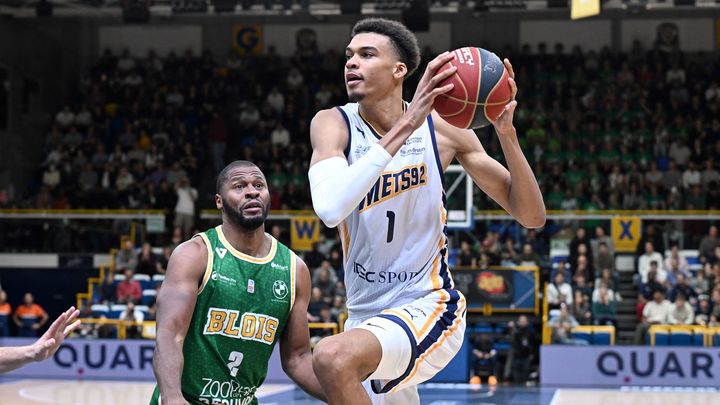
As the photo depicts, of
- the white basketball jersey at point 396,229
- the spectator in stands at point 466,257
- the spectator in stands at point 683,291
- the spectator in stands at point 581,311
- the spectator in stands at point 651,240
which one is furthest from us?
the spectator in stands at point 651,240

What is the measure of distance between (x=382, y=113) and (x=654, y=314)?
14.4 meters

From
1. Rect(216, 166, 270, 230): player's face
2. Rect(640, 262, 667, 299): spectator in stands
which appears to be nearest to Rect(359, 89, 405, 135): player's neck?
Rect(216, 166, 270, 230): player's face

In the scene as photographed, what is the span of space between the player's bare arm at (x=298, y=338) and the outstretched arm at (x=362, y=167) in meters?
1.14

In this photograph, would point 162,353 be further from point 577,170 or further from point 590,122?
point 590,122

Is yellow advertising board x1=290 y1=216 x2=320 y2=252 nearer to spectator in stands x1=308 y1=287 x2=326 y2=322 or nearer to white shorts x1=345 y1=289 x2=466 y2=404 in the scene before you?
spectator in stands x1=308 y1=287 x2=326 y2=322

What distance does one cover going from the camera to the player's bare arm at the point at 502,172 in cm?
495

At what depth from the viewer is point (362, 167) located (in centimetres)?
433

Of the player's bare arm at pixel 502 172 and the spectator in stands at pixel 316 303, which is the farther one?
the spectator in stands at pixel 316 303

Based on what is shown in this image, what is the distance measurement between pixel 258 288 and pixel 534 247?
15.4m

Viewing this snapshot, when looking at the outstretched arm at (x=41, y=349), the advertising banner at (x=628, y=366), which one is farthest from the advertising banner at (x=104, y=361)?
the outstretched arm at (x=41, y=349)

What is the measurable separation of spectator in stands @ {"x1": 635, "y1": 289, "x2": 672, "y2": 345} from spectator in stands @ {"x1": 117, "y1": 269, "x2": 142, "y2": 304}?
9088 millimetres

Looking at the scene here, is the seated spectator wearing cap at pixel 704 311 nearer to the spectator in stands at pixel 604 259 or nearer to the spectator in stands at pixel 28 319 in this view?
the spectator in stands at pixel 604 259

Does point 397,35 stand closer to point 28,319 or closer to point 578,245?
point 578,245

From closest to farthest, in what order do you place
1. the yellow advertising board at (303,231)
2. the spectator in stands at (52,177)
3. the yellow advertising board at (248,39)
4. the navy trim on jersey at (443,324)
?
the navy trim on jersey at (443,324) < the yellow advertising board at (303,231) < the spectator in stands at (52,177) < the yellow advertising board at (248,39)
